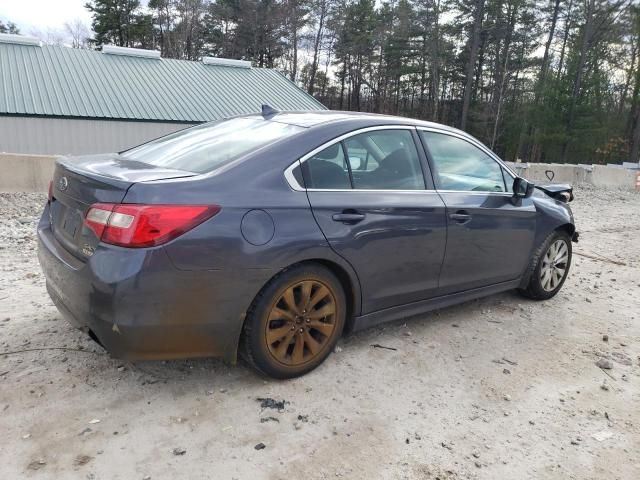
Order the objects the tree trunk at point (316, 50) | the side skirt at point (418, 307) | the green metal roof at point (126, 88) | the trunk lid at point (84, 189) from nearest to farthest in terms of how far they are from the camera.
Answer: the trunk lid at point (84, 189), the side skirt at point (418, 307), the green metal roof at point (126, 88), the tree trunk at point (316, 50)

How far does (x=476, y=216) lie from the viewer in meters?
3.86

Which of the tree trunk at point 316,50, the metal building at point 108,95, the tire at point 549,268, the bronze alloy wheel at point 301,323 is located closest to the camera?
the bronze alloy wheel at point 301,323

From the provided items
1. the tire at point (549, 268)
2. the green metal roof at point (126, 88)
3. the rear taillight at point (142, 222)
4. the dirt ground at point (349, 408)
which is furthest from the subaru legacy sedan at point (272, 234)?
the green metal roof at point (126, 88)

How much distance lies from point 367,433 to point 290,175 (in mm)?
1500

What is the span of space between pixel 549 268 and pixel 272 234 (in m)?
3.21

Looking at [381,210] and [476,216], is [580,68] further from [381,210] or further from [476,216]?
[381,210]

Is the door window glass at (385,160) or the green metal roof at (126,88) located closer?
the door window glass at (385,160)

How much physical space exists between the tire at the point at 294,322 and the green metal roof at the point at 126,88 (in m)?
18.9

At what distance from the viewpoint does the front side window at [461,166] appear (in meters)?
3.76

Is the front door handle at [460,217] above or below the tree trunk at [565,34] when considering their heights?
below

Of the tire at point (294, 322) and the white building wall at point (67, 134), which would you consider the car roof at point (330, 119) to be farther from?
the white building wall at point (67, 134)

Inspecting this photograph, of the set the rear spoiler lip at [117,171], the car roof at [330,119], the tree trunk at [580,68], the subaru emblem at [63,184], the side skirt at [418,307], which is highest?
the tree trunk at [580,68]

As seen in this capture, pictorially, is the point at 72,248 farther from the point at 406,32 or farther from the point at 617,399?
the point at 406,32

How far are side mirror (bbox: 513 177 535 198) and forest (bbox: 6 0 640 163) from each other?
34561 mm
